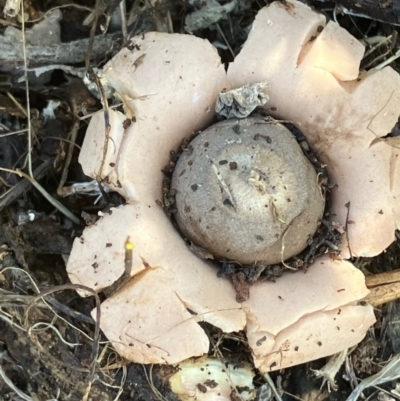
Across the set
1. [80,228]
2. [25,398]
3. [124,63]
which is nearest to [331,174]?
[124,63]

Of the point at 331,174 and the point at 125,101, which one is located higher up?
the point at 125,101

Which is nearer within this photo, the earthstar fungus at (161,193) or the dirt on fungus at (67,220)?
the earthstar fungus at (161,193)

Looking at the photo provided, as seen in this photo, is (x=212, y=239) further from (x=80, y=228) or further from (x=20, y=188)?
(x=20, y=188)

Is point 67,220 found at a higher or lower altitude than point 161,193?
lower

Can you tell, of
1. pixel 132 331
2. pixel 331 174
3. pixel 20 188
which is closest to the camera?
pixel 132 331

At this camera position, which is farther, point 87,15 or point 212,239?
point 87,15

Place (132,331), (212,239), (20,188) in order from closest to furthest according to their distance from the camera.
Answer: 1. (132,331)
2. (212,239)
3. (20,188)
